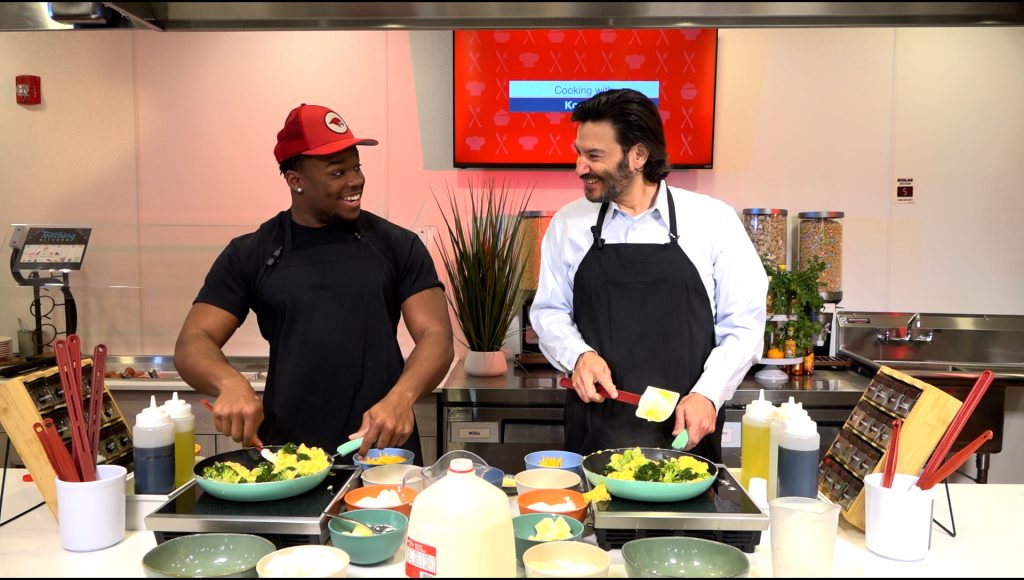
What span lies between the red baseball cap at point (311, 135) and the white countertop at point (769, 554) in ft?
3.86

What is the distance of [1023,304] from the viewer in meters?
Result: 4.24

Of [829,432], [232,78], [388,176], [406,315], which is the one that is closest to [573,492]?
[406,315]

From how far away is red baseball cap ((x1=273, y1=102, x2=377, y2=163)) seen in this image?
7.93ft

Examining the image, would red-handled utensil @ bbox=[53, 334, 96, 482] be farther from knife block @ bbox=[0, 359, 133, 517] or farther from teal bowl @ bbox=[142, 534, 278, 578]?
teal bowl @ bbox=[142, 534, 278, 578]

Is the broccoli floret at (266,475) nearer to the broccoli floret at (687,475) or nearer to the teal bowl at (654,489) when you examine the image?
the teal bowl at (654,489)

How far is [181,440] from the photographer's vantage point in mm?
1887

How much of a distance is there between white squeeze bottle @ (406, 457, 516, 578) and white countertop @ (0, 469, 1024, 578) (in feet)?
0.92

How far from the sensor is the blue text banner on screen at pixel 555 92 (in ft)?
13.5

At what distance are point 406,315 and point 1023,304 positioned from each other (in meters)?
3.46

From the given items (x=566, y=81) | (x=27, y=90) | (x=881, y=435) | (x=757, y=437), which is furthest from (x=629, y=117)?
(x=27, y=90)

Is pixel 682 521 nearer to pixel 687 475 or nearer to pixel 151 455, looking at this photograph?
pixel 687 475

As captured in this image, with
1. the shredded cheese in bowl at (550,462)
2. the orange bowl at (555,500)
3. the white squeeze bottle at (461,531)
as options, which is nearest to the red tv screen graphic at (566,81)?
the shredded cheese in bowl at (550,462)

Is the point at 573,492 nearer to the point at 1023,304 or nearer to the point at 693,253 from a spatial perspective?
the point at 693,253

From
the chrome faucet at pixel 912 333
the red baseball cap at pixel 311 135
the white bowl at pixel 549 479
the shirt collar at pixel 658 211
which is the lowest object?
the white bowl at pixel 549 479
